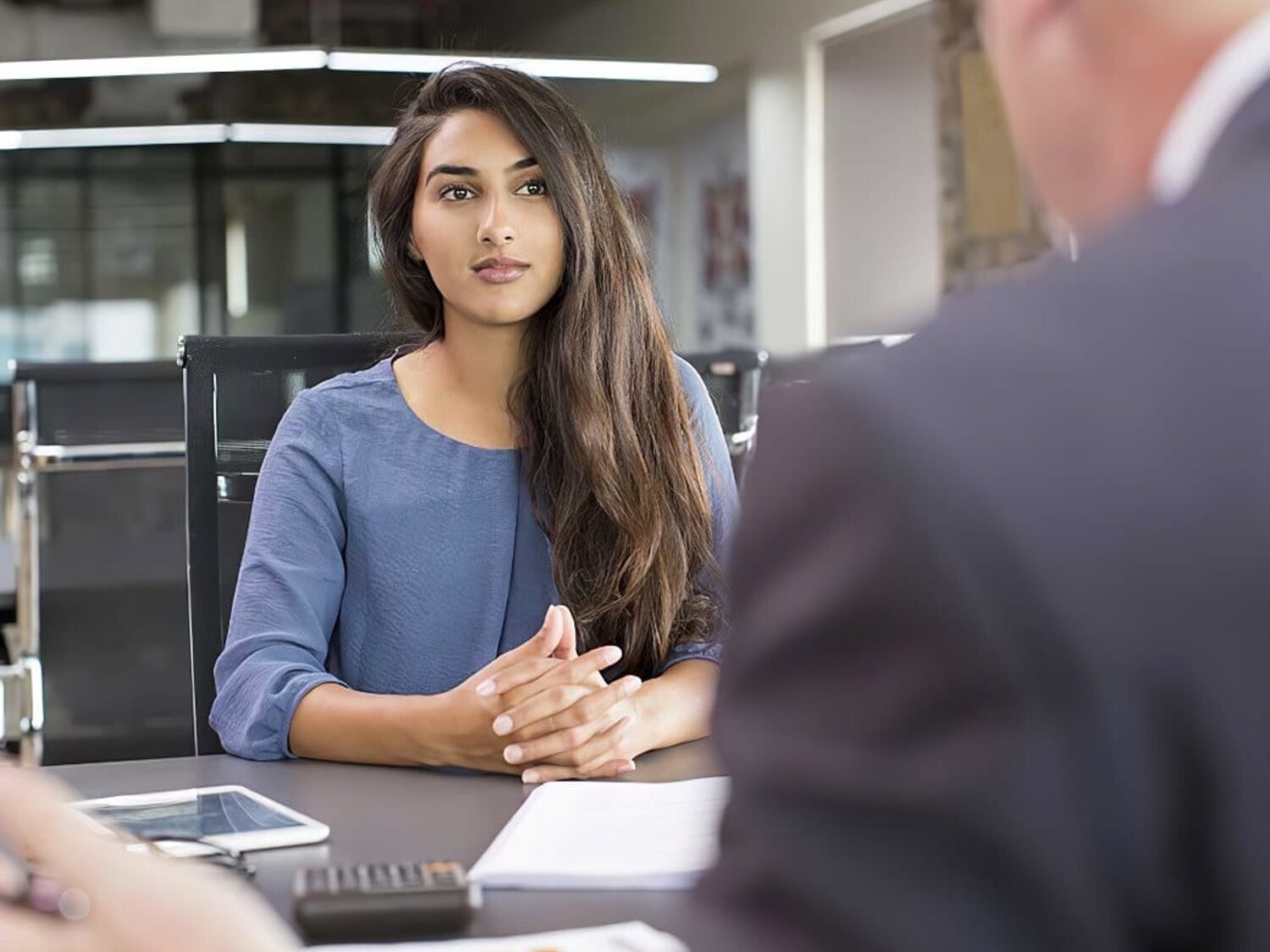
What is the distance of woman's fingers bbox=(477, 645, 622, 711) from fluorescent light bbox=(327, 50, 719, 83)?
6.24 meters

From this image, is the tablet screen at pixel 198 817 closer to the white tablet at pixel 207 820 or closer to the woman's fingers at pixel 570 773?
the white tablet at pixel 207 820

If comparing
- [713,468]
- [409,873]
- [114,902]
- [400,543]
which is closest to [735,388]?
[713,468]

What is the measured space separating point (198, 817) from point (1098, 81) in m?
0.92

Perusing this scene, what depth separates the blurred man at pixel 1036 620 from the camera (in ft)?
0.98

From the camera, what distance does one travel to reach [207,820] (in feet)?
3.71

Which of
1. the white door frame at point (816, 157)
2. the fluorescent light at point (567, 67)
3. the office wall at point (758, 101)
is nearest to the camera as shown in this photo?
the white door frame at point (816, 157)

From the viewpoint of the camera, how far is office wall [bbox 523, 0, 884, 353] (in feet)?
23.4

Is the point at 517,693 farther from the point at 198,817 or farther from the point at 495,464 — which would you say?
the point at 495,464

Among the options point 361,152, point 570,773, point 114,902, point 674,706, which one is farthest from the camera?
point 361,152

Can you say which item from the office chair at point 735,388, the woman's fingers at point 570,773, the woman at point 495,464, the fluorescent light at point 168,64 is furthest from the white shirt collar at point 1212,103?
the fluorescent light at point 168,64

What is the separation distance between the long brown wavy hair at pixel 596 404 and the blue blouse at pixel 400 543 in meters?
0.04

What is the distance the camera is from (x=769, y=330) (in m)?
7.51

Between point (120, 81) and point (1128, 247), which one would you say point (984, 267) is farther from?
point (1128, 247)

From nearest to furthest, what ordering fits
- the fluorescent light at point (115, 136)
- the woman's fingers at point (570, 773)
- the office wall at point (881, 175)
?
1. the woman's fingers at point (570, 773)
2. the office wall at point (881, 175)
3. the fluorescent light at point (115, 136)
